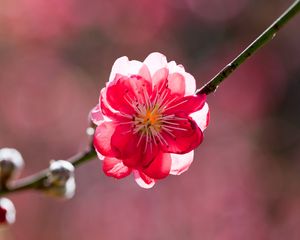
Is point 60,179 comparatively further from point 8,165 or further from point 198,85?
point 198,85

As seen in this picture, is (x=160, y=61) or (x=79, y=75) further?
(x=79, y=75)

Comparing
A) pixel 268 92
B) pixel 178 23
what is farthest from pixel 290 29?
pixel 178 23

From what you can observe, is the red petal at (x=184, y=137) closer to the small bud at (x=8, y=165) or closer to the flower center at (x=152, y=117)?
the flower center at (x=152, y=117)

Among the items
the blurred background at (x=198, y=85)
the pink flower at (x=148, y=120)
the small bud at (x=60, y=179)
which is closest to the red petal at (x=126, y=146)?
the pink flower at (x=148, y=120)

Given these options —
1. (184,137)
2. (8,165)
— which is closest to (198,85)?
(8,165)

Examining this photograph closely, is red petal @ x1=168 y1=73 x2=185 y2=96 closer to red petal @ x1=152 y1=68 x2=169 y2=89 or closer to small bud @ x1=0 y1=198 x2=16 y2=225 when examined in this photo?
red petal @ x1=152 y1=68 x2=169 y2=89

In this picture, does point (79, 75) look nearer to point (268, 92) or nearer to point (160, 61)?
point (268, 92)
